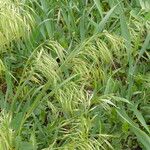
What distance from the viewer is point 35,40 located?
2.09 metres

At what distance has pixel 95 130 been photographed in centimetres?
171

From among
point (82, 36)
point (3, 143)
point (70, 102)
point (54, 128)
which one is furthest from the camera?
point (82, 36)

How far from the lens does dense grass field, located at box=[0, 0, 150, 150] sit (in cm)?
148

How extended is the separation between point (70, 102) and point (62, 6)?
87cm

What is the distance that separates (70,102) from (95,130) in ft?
1.01

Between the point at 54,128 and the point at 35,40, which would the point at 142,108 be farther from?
the point at 35,40

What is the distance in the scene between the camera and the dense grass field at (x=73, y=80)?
148cm

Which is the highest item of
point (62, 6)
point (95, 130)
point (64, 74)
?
point (62, 6)

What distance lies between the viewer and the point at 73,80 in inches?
73.6

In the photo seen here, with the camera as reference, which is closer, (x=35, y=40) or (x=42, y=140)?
(x=42, y=140)

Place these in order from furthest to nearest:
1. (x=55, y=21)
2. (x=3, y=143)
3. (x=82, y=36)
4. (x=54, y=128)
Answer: (x=55, y=21) → (x=82, y=36) → (x=54, y=128) → (x=3, y=143)

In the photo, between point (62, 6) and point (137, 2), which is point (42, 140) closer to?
point (62, 6)

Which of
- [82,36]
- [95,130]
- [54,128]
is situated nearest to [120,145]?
[95,130]

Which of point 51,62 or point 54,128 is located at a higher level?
point 51,62
